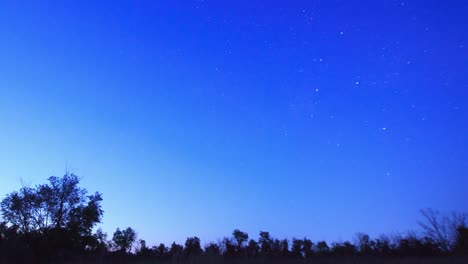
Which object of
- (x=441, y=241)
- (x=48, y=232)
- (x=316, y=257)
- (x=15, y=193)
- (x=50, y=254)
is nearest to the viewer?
(x=441, y=241)

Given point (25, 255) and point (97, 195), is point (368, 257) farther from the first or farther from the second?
point (97, 195)

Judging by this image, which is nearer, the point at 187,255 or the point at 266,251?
the point at 187,255

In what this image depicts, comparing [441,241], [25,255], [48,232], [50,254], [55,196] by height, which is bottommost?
[441,241]

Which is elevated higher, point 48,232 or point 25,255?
point 48,232

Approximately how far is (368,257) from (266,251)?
4.33m

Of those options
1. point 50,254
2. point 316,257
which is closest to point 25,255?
point 50,254

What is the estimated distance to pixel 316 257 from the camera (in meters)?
17.8

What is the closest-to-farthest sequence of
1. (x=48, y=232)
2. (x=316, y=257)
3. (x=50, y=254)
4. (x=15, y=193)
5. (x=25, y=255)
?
(x=316, y=257)
(x=25, y=255)
(x=50, y=254)
(x=48, y=232)
(x=15, y=193)

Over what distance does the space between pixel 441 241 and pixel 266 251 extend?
714 cm

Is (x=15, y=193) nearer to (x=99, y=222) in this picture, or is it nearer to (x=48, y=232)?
(x=48, y=232)

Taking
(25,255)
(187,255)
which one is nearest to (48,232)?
(25,255)

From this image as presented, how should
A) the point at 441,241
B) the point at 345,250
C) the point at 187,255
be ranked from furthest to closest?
1. the point at 345,250
2. the point at 441,241
3. the point at 187,255

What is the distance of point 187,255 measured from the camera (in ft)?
48.0

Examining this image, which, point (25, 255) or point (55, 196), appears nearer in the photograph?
point (25, 255)
